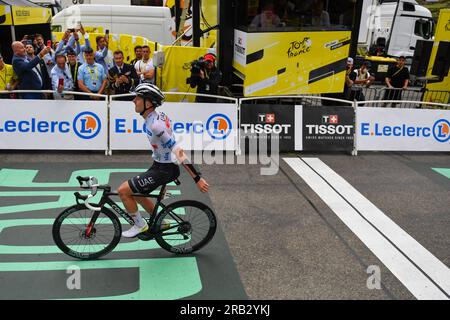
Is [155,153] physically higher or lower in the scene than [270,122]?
higher

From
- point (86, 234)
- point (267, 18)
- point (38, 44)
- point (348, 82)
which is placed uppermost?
point (267, 18)

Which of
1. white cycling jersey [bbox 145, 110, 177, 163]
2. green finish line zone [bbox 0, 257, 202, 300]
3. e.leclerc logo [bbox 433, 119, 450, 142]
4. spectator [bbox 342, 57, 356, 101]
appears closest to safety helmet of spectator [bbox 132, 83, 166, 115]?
white cycling jersey [bbox 145, 110, 177, 163]

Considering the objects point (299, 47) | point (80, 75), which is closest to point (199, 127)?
point (80, 75)

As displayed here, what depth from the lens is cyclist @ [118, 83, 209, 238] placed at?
554 cm

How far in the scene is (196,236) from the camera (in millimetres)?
6184

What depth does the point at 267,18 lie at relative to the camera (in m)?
11.1

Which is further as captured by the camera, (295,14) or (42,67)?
(42,67)

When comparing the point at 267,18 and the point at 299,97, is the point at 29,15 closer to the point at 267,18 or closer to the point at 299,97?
the point at 267,18

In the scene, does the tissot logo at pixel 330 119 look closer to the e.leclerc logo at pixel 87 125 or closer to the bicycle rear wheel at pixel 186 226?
the e.leclerc logo at pixel 87 125

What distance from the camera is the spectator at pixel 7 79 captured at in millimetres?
10445

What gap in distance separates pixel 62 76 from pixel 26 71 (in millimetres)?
729

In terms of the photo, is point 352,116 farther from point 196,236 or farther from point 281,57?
point 196,236

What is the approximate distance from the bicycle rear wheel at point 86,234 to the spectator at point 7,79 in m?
5.82

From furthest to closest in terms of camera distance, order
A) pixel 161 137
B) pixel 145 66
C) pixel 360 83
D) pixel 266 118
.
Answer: pixel 360 83, pixel 145 66, pixel 266 118, pixel 161 137
